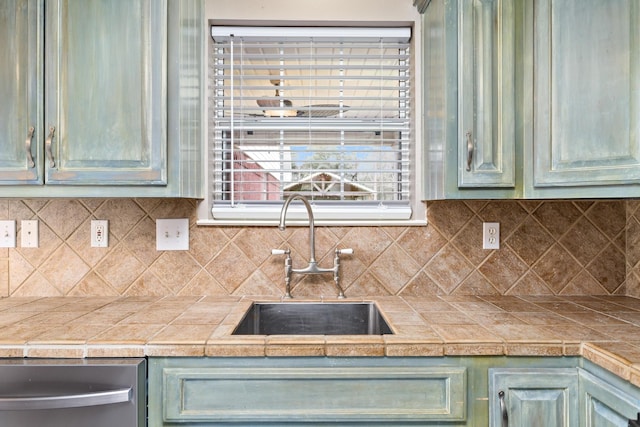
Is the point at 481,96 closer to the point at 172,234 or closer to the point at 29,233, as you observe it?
the point at 172,234

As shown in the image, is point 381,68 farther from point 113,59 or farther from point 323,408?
point 323,408

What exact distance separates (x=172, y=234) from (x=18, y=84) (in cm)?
75

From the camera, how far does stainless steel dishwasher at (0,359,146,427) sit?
113cm

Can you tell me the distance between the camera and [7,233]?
1782mm

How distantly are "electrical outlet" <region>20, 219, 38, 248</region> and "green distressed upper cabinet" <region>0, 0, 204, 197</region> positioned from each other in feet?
1.16

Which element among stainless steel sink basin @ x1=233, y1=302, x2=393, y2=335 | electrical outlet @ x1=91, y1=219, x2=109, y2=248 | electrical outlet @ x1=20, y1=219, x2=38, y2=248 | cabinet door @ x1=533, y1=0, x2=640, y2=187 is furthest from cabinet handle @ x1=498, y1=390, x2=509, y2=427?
electrical outlet @ x1=20, y1=219, x2=38, y2=248

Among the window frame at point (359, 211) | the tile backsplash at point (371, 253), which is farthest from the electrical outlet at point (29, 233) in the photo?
the window frame at point (359, 211)

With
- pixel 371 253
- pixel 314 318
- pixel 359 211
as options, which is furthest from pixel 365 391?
pixel 359 211

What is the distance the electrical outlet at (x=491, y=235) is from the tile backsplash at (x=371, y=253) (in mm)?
21

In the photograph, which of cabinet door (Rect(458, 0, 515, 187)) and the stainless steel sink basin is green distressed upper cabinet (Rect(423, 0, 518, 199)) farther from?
the stainless steel sink basin

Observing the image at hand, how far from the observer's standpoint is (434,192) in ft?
5.49

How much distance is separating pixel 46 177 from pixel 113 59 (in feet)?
1.53

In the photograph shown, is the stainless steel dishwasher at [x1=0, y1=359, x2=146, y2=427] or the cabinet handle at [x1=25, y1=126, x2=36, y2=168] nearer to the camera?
the stainless steel dishwasher at [x1=0, y1=359, x2=146, y2=427]

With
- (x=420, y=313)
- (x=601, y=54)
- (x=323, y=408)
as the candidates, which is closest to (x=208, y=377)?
(x=323, y=408)
